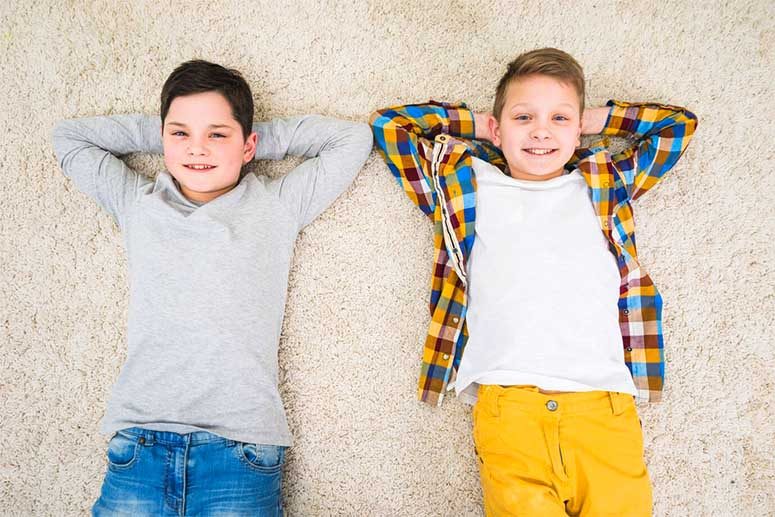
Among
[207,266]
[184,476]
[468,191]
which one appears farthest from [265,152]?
[184,476]

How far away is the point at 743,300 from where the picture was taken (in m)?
1.45

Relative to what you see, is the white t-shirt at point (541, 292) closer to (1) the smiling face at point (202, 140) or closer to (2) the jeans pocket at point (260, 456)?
(2) the jeans pocket at point (260, 456)

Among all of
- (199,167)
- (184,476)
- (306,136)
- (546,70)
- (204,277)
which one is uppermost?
(546,70)

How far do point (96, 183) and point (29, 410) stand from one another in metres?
0.61

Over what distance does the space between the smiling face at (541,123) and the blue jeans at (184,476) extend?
35.3 inches

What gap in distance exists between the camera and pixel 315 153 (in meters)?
1.45

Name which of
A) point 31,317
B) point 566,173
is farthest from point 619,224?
point 31,317

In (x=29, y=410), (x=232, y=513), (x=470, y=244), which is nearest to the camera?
(x=232, y=513)

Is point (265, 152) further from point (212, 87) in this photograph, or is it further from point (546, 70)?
point (546, 70)

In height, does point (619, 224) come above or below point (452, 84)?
below

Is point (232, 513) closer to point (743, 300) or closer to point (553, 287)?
point (553, 287)

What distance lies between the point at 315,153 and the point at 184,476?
2.65 ft

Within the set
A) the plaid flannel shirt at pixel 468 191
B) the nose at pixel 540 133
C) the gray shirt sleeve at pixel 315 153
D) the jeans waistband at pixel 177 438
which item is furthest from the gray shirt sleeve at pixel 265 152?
the jeans waistband at pixel 177 438

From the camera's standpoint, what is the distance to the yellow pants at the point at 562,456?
45.7 inches
